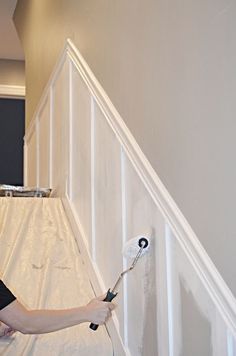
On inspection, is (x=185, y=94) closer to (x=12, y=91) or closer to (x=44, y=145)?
(x=44, y=145)

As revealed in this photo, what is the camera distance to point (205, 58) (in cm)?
136

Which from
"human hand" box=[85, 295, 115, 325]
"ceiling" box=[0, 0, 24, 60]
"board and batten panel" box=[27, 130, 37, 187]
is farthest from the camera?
"ceiling" box=[0, 0, 24, 60]

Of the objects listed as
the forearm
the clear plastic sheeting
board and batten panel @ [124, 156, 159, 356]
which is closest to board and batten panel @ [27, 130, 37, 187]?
the clear plastic sheeting

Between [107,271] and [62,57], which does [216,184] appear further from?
[62,57]

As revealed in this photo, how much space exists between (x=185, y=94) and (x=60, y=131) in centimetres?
173

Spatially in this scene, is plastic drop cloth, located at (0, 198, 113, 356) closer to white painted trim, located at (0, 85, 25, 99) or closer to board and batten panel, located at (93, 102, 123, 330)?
board and batten panel, located at (93, 102, 123, 330)

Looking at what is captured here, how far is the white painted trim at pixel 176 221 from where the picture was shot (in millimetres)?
1219

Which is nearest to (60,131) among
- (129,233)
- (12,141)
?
(129,233)

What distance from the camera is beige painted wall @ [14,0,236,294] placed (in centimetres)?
125

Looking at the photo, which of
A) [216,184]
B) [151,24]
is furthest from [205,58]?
[151,24]

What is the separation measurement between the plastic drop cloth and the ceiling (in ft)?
9.39

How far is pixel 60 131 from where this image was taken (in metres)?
3.12

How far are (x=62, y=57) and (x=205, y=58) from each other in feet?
6.23

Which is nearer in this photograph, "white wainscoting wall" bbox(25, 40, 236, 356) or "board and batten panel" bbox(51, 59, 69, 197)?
"white wainscoting wall" bbox(25, 40, 236, 356)
